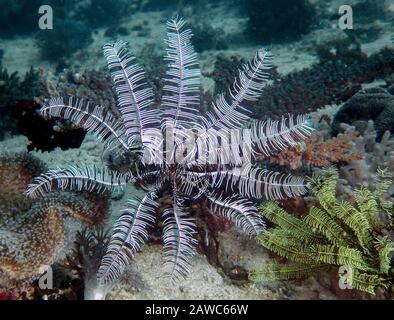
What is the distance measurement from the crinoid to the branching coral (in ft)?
0.76

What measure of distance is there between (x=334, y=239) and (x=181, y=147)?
5.89 ft

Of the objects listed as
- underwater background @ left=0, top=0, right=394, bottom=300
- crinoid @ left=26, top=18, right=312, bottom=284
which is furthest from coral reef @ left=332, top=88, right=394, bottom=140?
crinoid @ left=26, top=18, right=312, bottom=284

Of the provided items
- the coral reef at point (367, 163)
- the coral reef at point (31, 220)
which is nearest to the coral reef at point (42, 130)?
the coral reef at point (31, 220)

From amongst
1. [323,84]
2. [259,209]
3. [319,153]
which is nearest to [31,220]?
[259,209]

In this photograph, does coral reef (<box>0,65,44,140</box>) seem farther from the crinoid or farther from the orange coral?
the orange coral

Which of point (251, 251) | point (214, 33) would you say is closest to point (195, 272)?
point (251, 251)

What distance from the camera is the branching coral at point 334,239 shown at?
308cm

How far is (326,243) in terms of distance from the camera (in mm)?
3533

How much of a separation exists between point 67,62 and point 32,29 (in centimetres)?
531

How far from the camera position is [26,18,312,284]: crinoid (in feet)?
12.0

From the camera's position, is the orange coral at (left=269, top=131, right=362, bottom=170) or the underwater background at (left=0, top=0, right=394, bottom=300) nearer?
the underwater background at (left=0, top=0, right=394, bottom=300)

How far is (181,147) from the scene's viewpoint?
13.0 ft

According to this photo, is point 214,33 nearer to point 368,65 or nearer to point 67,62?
point 67,62

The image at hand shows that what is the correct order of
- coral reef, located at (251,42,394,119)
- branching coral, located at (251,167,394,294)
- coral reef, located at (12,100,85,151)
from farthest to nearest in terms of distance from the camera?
coral reef, located at (251,42,394,119) → coral reef, located at (12,100,85,151) → branching coral, located at (251,167,394,294)
